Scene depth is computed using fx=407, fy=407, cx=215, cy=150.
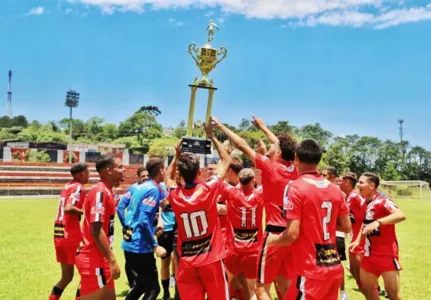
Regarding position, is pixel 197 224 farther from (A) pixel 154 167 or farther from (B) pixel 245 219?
(B) pixel 245 219

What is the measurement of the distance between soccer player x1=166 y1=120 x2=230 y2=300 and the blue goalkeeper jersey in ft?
3.87

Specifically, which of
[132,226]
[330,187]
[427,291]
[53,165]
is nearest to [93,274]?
[132,226]

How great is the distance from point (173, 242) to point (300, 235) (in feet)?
12.7

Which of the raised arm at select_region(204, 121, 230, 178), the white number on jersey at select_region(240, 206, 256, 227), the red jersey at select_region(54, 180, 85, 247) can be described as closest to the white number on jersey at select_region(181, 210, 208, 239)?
the raised arm at select_region(204, 121, 230, 178)

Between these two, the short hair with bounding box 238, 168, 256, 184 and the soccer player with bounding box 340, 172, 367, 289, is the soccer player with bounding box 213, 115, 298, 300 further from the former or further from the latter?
the soccer player with bounding box 340, 172, 367, 289

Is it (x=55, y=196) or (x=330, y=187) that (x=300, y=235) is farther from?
(x=55, y=196)

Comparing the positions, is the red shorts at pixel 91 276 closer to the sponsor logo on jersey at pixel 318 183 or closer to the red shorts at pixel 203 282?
the red shorts at pixel 203 282

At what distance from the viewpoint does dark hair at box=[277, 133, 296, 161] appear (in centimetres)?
557

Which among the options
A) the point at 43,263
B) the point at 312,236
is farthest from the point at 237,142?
the point at 43,263

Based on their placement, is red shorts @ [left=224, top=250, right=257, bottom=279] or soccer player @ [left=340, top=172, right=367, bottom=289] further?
soccer player @ [left=340, top=172, right=367, bottom=289]

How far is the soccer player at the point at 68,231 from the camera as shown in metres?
6.62

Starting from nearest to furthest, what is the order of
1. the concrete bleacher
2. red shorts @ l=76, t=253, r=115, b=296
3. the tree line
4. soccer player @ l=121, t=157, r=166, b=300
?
red shorts @ l=76, t=253, r=115, b=296, soccer player @ l=121, t=157, r=166, b=300, the concrete bleacher, the tree line

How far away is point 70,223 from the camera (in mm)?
6680

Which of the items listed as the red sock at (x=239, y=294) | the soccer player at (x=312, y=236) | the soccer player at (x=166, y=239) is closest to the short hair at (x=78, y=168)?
the soccer player at (x=166, y=239)
